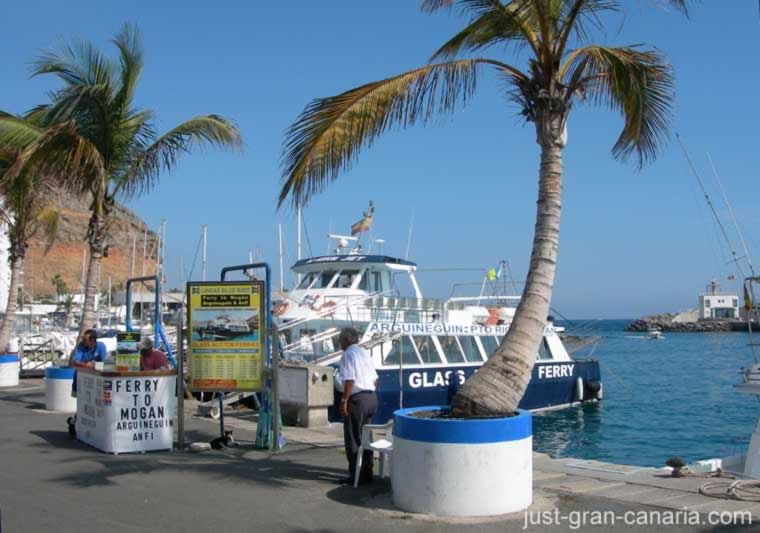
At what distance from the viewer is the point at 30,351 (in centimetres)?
2764

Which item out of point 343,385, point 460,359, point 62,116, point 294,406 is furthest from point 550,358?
point 343,385

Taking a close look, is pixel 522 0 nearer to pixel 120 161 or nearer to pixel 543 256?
pixel 543 256

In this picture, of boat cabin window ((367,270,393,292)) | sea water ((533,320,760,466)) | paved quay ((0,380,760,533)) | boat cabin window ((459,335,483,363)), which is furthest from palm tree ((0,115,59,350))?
sea water ((533,320,760,466))

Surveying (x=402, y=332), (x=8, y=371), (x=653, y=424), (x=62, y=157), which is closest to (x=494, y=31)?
(x=62, y=157)

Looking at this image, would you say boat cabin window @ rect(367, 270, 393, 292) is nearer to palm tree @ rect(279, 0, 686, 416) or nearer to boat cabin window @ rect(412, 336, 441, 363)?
boat cabin window @ rect(412, 336, 441, 363)

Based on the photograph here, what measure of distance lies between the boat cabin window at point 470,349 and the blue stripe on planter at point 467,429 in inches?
570

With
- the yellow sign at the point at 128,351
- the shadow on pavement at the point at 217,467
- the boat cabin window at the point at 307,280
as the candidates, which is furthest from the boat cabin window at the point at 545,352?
the shadow on pavement at the point at 217,467

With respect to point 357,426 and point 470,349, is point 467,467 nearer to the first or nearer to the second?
point 357,426

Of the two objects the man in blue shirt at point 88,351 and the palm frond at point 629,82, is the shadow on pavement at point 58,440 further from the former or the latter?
the palm frond at point 629,82

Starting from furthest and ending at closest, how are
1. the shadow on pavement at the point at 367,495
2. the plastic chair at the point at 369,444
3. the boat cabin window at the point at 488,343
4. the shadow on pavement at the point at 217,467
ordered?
1. the boat cabin window at the point at 488,343
2. the shadow on pavement at the point at 217,467
3. the plastic chair at the point at 369,444
4. the shadow on pavement at the point at 367,495

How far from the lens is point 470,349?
71.2 ft

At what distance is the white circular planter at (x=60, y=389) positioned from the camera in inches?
571

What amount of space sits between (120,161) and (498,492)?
38.4 ft

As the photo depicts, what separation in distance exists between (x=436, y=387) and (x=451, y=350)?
186 cm
